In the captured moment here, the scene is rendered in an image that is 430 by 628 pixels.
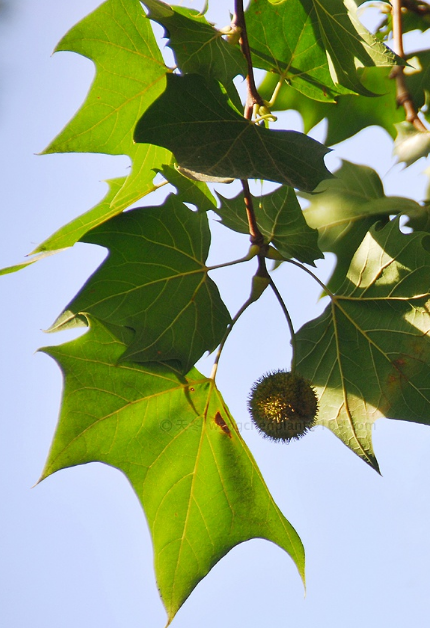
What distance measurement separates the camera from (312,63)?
1835mm

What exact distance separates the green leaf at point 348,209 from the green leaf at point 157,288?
2.05ft

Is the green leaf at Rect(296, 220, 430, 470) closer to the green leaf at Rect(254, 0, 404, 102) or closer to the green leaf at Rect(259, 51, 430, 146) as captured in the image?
the green leaf at Rect(254, 0, 404, 102)

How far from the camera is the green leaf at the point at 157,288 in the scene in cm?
147

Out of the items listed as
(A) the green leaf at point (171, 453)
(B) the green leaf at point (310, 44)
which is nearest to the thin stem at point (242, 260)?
(A) the green leaf at point (171, 453)

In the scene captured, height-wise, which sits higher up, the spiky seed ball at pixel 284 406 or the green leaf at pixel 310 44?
the green leaf at pixel 310 44

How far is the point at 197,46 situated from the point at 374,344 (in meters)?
0.83

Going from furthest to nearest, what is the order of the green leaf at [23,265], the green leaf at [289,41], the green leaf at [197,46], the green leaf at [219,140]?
the green leaf at [289,41] → the green leaf at [23,265] → the green leaf at [197,46] → the green leaf at [219,140]

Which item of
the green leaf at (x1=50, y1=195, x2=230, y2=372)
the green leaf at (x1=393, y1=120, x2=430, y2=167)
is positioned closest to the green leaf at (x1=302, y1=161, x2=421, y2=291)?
the green leaf at (x1=393, y1=120, x2=430, y2=167)

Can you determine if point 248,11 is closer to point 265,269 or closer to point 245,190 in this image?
point 245,190

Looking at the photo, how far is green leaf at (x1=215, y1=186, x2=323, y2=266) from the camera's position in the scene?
5.22 ft

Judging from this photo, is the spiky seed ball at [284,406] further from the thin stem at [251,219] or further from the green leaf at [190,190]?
the green leaf at [190,190]

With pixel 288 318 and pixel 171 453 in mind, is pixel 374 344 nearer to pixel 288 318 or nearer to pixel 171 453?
pixel 288 318

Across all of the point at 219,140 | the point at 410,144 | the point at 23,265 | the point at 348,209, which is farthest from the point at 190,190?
the point at 410,144

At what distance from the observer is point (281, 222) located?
5.37 ft
